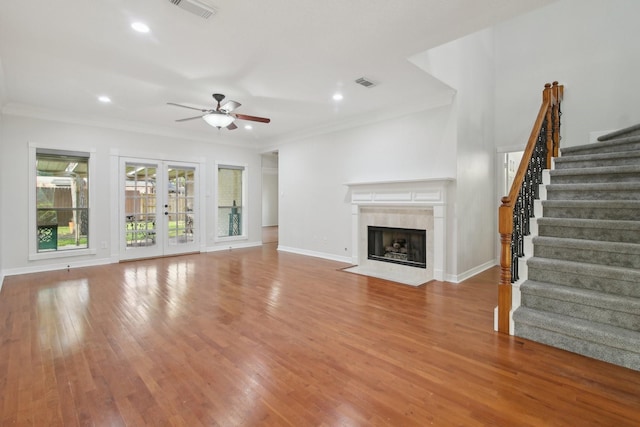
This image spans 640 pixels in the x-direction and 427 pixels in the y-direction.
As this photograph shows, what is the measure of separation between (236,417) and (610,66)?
7165 millimetres

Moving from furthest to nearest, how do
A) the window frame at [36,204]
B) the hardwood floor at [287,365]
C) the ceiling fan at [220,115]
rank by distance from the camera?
the window frame at [36,204] < the ceiling fan at [220,115] < the hardwood floor at [287,365]

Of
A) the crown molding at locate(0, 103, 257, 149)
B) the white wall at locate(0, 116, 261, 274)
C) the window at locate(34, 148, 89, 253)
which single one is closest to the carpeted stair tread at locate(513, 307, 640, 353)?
the white wall at locate(0, 116, 261, 274)

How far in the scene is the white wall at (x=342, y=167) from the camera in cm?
503

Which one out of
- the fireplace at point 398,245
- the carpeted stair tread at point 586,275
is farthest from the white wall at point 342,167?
the carpeted stair tread at point 586,275

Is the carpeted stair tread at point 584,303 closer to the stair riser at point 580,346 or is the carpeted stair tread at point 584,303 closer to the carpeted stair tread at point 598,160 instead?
the stair riser at point 580,346

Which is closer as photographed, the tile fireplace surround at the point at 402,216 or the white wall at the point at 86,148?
the tile fireplace surround at the point at 402,216

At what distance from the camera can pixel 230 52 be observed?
343 centimetres

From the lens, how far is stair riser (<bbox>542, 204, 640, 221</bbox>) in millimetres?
2887

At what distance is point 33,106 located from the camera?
5277mm

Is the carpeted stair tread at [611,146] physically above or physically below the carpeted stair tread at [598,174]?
above

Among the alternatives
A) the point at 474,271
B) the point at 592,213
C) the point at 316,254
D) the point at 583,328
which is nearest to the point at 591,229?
the point at 592,213

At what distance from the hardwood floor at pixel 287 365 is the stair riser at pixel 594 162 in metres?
1.91

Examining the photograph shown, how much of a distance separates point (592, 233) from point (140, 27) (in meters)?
4.83

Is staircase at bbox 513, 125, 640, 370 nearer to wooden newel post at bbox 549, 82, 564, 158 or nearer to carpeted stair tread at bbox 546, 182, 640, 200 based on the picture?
carpeted stair tread at bbox 546, 182, 640, 200
